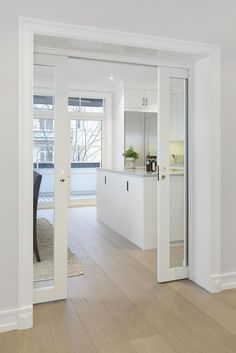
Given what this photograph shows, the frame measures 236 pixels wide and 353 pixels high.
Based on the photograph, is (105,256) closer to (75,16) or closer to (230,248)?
(230,248)

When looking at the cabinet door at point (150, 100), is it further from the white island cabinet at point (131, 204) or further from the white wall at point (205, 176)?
the white wall at point (205, 176)

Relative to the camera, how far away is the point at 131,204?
13.8 feet

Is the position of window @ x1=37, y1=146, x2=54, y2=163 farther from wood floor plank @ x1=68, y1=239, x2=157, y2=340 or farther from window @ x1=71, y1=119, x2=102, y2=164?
window @ x1=71, y1=119, x2=102, y2=164

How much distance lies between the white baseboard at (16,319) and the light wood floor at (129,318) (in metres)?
0.05

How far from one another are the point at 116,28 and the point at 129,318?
2.10 meters

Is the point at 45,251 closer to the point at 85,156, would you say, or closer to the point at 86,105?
the point at 85,156

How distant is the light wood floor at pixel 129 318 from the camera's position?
1.94 meters

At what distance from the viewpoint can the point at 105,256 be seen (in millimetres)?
3664

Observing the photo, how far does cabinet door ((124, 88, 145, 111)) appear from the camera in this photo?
273 inches

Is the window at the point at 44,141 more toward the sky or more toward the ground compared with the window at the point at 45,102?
more toward the ground

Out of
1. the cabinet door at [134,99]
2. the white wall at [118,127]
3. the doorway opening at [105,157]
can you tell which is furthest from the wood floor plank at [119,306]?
the cabinet door at [134,99]

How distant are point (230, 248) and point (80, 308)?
1384 millimetres

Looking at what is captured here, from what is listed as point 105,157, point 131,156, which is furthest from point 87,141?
point 131,156

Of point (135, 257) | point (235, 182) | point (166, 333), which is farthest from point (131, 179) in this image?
point (166, 333)
